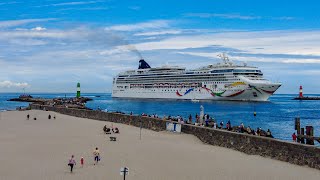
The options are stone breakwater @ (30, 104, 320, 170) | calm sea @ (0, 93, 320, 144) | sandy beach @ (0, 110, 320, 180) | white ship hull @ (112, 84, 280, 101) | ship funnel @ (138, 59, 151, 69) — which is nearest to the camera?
sandy beach @ (0, 110, 320, 180)

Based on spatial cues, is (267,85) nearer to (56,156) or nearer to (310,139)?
(310,139)

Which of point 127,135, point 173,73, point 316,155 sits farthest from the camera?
point 173,73

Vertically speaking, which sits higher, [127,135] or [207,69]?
[207,69]

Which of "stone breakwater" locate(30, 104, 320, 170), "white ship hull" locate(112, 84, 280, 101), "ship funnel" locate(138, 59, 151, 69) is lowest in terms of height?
"stone breakwater" locate(30, 104, 320, 170)

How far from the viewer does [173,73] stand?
10812 centimetres

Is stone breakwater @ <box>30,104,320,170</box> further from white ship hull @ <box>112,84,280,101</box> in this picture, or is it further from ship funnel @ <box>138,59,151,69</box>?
ship funnel @ <box>138,59,151,69</box>

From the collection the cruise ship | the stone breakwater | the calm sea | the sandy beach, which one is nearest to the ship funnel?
the cruise ship

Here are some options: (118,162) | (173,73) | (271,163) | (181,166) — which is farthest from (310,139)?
(173,73)

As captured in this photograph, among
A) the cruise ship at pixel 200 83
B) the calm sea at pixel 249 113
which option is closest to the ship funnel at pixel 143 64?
the cruise ship at pixel 200 83

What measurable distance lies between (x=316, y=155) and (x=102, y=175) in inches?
309

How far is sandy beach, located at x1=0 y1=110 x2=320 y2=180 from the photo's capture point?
49.6 feet

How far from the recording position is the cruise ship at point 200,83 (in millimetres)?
92438

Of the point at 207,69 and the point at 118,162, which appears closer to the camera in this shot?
the point at 118,162

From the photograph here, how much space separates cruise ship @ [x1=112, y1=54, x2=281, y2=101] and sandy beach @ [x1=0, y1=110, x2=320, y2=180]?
68.6 metres
